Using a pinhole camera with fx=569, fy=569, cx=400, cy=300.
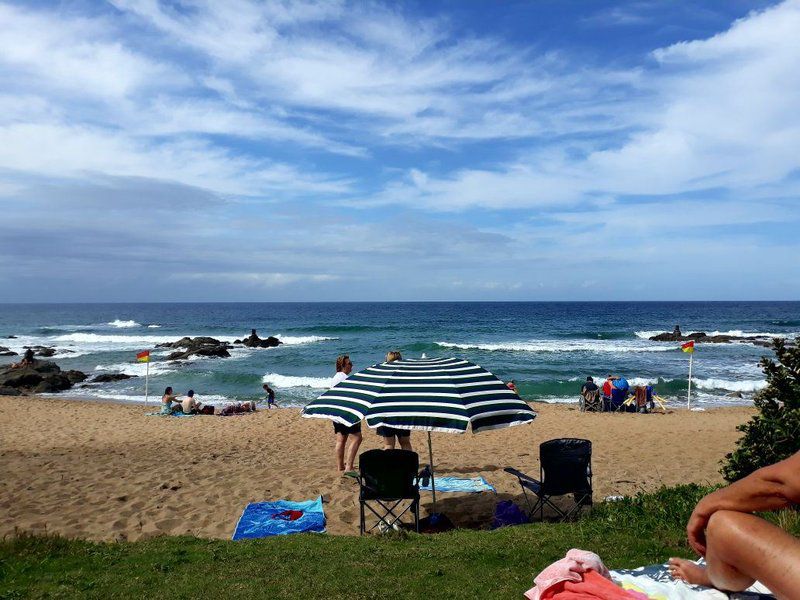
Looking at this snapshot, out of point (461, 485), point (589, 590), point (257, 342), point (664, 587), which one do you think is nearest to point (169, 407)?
point (461, 485)

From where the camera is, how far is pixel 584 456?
654 cm

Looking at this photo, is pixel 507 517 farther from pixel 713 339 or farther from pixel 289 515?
pixel 713 339

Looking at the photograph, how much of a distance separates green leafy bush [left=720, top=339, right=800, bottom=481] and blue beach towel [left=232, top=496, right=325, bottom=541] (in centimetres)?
455

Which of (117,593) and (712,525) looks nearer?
(712,525)

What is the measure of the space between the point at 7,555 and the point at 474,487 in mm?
5728

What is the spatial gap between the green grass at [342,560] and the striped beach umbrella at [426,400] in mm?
1073

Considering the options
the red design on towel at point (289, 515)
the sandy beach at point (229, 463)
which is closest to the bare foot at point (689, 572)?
the sandy beach at point (229, 463)

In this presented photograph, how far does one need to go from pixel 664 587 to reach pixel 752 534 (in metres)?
0.91

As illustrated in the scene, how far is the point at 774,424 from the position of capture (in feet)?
18.3

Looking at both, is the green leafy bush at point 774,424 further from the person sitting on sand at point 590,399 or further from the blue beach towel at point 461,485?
the person sitting on sand at point 590,399

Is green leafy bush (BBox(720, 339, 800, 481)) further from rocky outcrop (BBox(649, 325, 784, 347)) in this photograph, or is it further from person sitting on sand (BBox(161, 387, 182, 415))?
rocky outcrop (BBox(649, 325, 784, 347))

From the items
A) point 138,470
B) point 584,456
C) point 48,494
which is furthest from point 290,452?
point 584,456

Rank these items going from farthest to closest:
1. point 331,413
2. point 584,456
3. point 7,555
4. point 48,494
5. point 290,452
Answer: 1. point 290,452
2. point 48,494
3. point 584,456
4. point 331,413
5. point 7,555

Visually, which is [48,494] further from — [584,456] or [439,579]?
[584,456]
